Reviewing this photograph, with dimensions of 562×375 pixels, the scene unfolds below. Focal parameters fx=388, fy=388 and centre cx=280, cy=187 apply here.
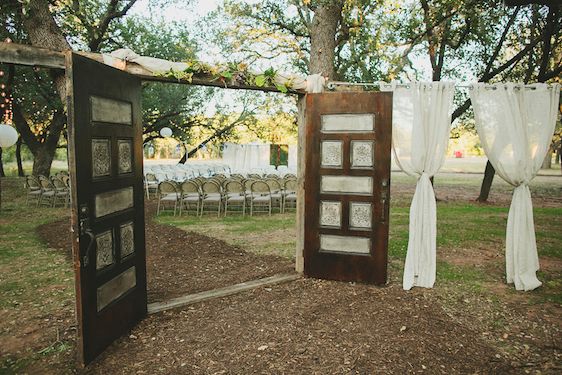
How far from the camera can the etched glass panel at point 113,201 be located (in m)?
3.34

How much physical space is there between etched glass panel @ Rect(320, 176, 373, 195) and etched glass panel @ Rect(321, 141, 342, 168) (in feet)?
0.62

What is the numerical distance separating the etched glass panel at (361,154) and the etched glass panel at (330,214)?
599mm

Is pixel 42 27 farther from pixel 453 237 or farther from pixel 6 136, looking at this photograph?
pixel 453 237

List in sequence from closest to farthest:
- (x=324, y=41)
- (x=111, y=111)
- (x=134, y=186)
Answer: (x=111, y=111), (x=134, y=186), (x=324, y=41)

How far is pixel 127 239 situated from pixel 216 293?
4.75 ft

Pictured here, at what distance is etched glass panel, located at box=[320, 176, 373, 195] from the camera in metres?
5.13

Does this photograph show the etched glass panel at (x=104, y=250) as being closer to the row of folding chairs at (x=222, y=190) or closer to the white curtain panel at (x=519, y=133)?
the white curtain panel at (x=519, y=133)

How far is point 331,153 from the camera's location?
17.2 ft

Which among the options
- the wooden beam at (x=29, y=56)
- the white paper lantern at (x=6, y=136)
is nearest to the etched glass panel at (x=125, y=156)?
the wooden beam at (x=29, y=56)

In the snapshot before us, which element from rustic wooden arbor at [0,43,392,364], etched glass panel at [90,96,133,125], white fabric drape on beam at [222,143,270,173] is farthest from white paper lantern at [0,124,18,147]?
white fabric drape on beam at [222,143,270,173]

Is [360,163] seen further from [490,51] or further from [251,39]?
[490,51]

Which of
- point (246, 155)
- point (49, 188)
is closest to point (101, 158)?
point (49, 188)

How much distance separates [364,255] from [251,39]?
10.1 meters

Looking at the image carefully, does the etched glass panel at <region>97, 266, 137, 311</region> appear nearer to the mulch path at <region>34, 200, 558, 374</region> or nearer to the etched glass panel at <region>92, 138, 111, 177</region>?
the mulch path at <region>34, 200, 558, 374</region>
